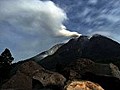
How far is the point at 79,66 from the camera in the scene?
35438 mm

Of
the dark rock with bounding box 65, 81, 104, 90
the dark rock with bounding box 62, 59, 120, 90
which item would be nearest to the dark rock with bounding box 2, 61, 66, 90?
the dark rock with bounding box 62, 59, 120, 90

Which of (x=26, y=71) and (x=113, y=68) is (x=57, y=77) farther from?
(x=26, y=71)

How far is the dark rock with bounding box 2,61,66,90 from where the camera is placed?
106 feet

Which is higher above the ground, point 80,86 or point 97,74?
point 97,74

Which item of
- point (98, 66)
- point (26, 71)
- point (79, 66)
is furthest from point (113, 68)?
point (26, 71)

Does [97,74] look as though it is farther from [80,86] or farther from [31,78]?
[31,78]

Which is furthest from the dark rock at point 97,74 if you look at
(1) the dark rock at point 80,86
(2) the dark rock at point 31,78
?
(1) the dark rock at point 80,86

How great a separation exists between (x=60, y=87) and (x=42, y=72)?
12.2ft

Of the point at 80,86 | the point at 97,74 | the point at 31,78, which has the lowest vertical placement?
the point at 80,86

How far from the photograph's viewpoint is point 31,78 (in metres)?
40.7

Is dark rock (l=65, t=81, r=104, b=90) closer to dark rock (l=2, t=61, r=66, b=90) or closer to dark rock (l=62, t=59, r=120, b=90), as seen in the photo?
dark rock (l=62, t=59, r=120, b=90)

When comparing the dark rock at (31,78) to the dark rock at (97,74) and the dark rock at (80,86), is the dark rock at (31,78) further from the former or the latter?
the dark rock at (80,86)

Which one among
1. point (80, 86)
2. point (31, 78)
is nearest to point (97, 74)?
point (80, 86)

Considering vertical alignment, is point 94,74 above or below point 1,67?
below
